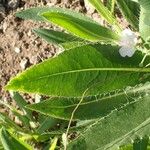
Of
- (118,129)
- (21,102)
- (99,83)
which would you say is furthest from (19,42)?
(118,129)

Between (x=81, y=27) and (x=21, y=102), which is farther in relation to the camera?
(x=21, y=102)

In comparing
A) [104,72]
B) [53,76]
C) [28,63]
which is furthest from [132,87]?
[28,63]

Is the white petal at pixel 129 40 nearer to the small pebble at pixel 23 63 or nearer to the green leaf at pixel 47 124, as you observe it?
the green leaf at pixel 47 124

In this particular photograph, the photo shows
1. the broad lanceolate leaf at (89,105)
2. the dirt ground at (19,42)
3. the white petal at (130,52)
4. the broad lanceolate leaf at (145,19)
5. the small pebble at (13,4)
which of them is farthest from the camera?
the small pebble at (13,4)

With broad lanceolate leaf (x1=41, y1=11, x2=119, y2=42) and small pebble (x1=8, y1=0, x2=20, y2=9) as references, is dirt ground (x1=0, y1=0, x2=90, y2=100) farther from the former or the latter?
broad lanceolate leaf (x1=41, y1=11, x2=119, y2=42)

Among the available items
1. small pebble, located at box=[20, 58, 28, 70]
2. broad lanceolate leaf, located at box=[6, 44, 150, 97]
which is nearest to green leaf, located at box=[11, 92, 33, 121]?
small pebble, located at box=[20, 58, 28, 70]

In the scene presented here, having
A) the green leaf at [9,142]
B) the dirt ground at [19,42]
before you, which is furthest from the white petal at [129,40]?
the dirt ground at [19,42]

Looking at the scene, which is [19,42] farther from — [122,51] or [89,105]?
[122,51]
